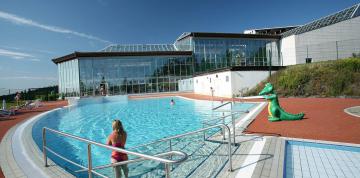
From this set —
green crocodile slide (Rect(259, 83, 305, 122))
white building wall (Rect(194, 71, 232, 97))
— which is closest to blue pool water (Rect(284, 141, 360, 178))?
green crocodile slide (Rect(259, 83, 305, 122))

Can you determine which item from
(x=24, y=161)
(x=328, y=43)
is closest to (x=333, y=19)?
(x=328, y=43)

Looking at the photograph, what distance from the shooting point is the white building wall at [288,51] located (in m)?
28.4

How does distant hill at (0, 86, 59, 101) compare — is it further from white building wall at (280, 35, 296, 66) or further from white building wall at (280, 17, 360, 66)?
white building wall at (280, 17, 360, 66)

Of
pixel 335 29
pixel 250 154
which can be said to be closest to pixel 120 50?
pixel 335 29

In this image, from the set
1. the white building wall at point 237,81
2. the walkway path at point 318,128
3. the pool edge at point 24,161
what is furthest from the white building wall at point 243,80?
the pool edge at point 24,161

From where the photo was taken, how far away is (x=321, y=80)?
17.6m

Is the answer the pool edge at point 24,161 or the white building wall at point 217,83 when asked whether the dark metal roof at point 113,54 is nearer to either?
the white building wall at point 217,83

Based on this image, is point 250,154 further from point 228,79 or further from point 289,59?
point 289,59

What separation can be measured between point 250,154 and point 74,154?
19.1 feet

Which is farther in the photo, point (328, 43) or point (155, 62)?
point (155, 62)

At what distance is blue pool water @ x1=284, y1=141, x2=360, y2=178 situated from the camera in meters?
4.23

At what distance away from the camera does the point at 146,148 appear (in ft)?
25.0

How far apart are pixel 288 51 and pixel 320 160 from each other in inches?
1135

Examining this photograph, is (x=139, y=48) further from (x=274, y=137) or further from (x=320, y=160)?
(x=320, y=160)
